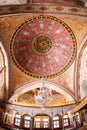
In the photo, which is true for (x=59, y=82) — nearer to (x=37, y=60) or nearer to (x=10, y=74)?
(x=37, y=60)

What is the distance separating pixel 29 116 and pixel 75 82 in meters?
3.46

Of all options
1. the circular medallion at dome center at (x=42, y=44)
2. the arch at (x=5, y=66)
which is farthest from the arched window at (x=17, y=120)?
the circular medallion at dome center at (x=42, y=44)

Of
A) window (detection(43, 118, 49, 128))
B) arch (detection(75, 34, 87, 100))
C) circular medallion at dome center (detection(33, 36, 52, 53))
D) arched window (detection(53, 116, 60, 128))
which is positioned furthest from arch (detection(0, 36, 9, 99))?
arch (detection(75, 34, 87, 100))

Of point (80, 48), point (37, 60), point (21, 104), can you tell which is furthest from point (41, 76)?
point (80, 48)

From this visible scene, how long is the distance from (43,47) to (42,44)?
21 centimetres

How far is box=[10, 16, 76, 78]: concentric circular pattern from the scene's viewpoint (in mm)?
14602

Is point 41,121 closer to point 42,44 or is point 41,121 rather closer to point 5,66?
point 5,66

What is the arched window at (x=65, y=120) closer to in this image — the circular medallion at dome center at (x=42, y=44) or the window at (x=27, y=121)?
the window at (x=27, y=121)

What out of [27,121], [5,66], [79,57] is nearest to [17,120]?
[27,121]

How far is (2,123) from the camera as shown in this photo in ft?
48.0

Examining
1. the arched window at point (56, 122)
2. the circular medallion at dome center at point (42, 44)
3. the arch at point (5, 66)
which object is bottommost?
the arched window at point (56, 122)

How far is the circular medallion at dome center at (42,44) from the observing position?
614 inches

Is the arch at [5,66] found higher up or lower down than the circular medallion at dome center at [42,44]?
lower down

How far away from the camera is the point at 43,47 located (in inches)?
626
